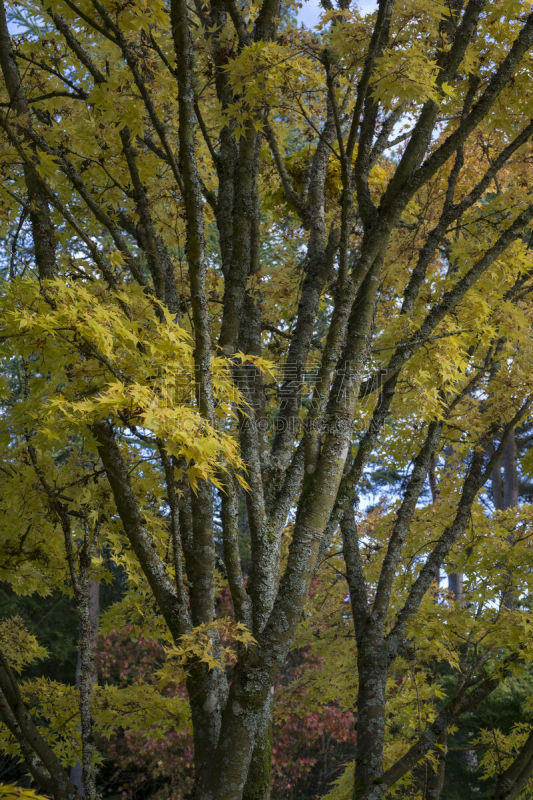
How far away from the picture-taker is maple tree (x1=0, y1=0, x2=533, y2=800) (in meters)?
2.85

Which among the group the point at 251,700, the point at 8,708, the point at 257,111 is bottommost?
the point at 8,708

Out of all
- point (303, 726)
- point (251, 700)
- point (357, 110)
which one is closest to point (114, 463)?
point (251, 700)

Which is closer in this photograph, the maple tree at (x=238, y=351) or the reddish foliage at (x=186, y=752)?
the maple tree at (x=238, y=351)

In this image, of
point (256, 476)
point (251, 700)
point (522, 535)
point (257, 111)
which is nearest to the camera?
point (251, 700)

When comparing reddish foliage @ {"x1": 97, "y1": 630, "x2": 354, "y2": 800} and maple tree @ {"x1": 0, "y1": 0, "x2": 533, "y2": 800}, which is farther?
reddish foliage @ {"x1": 97, "y1": 630, "x2": 354, "y2": 800}

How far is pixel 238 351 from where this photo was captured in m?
3.63

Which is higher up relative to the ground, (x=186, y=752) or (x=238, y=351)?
(x=238, y=351)

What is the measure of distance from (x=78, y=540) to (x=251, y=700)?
130 inches

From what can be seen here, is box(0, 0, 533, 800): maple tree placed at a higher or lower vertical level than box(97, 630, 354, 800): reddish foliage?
higher

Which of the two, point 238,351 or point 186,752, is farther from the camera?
point 186,752

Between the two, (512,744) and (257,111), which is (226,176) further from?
(512,744)

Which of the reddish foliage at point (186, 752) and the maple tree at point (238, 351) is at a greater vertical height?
the maple tree at point (238, 351)

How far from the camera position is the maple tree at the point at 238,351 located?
2850 millimetres

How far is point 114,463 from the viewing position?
3008mm
